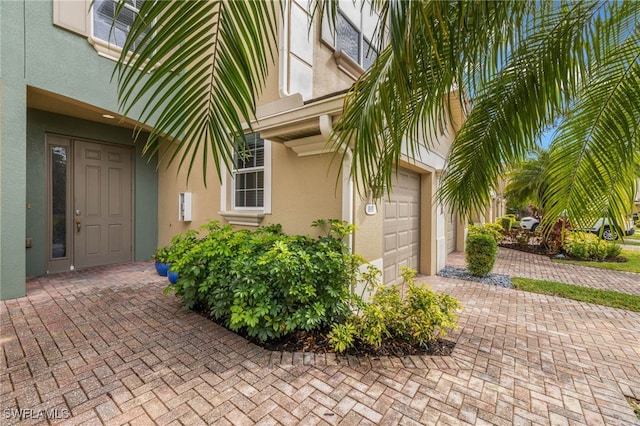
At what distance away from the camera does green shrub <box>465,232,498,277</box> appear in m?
6.60

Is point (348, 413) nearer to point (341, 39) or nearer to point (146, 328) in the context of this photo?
point (146, 328)

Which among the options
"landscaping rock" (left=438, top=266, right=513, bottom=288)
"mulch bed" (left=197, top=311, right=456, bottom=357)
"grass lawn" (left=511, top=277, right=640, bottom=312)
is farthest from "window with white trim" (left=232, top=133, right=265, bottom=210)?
"grass lawn" (left=511, top=277, right=640, bottom=312)

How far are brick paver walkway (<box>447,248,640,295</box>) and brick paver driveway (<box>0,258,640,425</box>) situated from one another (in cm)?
281

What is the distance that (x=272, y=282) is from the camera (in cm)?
331

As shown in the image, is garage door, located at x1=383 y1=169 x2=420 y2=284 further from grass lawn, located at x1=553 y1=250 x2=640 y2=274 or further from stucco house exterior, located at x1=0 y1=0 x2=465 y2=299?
grass lawn, located at x1=553 y1=250 x2=640 y2=274

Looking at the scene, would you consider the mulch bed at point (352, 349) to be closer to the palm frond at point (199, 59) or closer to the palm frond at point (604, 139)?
the palm frond at point (604, 139)

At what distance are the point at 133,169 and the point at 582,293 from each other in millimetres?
10299

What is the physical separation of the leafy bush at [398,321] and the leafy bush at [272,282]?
279 millimetres

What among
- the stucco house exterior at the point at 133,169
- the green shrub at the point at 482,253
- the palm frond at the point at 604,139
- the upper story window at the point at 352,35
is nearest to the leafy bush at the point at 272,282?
the stucco house exterior at the point at 133,169

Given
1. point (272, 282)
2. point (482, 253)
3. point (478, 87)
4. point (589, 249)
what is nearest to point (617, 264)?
point (589, 249)

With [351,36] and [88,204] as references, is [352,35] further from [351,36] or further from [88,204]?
[88,204]

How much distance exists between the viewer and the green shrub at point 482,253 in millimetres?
6598

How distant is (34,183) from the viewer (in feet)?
18.6

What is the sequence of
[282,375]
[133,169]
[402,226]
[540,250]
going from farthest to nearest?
[540,250], [133,169], [402,226], [282,375]
